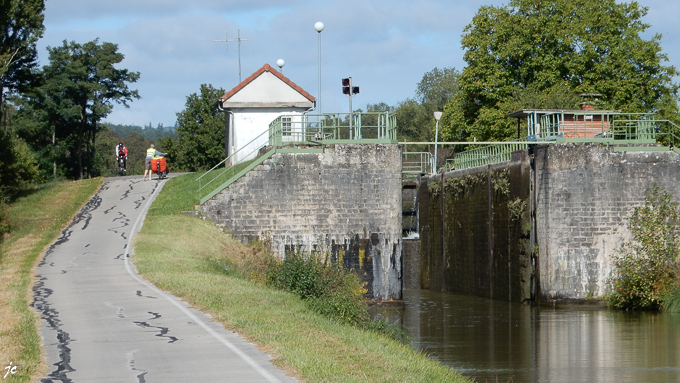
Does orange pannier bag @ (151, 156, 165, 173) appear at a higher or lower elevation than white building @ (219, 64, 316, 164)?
lower

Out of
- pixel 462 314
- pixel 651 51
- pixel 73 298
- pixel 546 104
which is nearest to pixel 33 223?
pixel 73 298

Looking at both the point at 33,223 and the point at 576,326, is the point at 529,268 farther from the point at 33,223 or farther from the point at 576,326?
the point at 33,223

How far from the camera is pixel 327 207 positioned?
2978cm

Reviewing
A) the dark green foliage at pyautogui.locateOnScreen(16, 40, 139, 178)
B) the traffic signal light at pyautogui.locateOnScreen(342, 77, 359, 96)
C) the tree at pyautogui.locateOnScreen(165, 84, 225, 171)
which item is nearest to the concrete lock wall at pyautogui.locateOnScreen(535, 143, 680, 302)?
the traffic signal light at pyautogui.locateOnScreen(342, 77, 359, 96)

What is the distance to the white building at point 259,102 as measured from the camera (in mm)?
42344

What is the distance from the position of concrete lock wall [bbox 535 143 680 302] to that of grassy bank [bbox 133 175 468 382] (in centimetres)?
1119

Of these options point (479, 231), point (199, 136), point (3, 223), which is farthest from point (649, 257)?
point (199, 136)

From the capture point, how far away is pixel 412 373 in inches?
440

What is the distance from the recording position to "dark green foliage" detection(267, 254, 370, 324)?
754 inches

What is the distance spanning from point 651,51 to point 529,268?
2311cm

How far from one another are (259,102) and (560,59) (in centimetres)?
1881

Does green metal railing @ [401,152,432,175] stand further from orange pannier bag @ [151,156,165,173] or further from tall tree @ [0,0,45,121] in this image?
tall tree @ [0,0,45,121]

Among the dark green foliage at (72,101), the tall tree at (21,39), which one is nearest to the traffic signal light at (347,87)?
the tall tree at (21,39)

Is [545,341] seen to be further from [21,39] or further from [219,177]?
[21,39]
